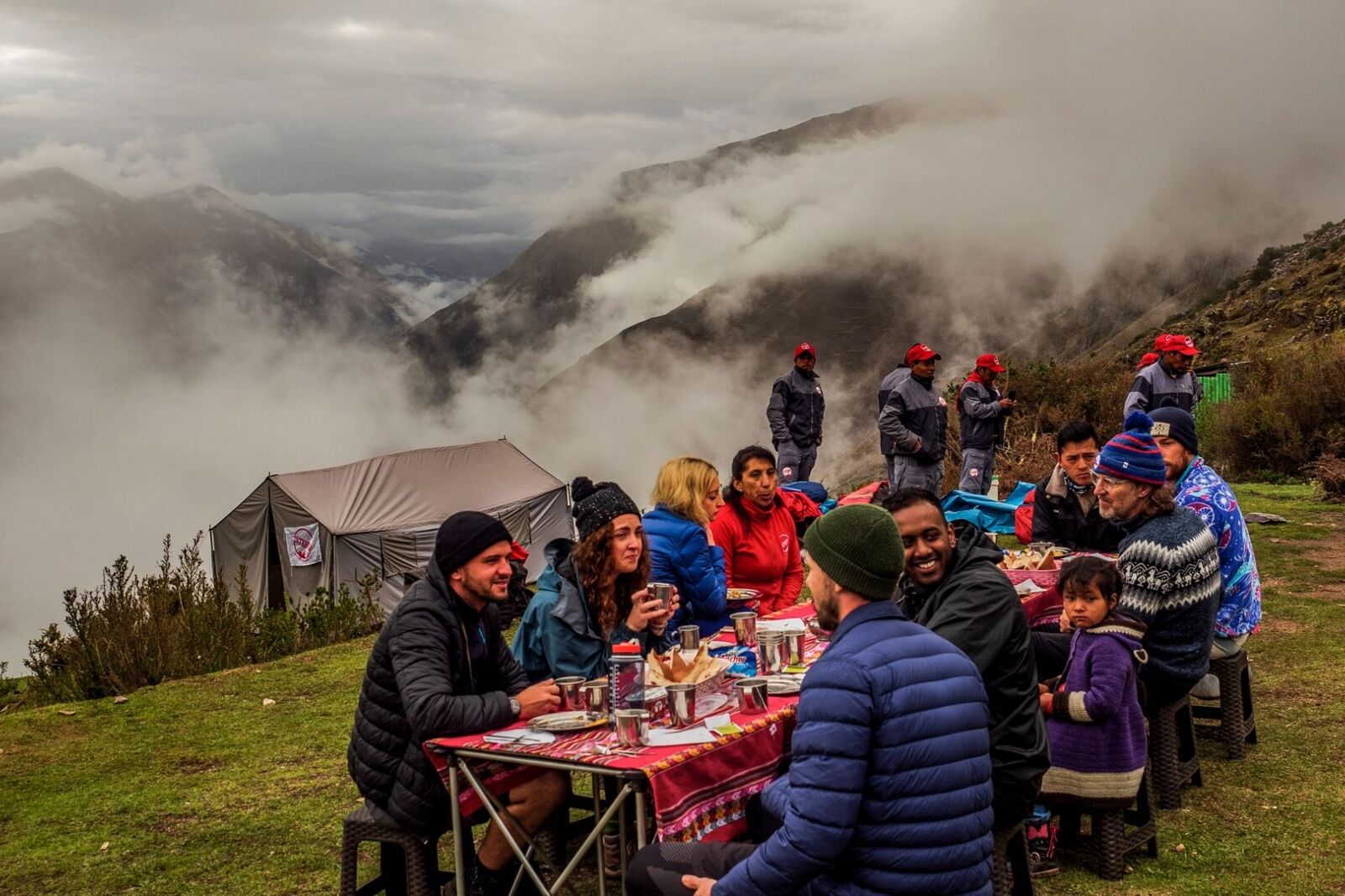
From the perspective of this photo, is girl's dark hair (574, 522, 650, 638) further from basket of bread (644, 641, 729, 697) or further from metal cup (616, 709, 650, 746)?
metal cup (616, 709, 650, 746)

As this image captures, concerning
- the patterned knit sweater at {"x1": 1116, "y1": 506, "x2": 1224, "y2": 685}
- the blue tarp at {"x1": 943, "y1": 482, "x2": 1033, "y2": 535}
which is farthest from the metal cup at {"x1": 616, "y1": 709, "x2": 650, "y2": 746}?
the blue tarp at {"x1": 943, "y1": 482, "x2": 1033, "y2": 535}

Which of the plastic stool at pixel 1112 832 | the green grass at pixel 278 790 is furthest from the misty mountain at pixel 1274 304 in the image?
the plastic stool at pixel 1112 832

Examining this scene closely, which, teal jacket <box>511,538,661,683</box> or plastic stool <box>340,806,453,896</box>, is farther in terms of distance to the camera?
teal jacket <box>511,538,661,683</box>

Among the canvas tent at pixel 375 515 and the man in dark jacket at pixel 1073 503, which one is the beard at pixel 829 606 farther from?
the canvas tent at pixel 375 515

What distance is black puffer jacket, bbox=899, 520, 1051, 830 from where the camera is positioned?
129 inches

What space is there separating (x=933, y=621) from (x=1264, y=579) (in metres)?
7.37

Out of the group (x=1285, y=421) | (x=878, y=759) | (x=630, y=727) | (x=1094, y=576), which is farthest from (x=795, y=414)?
(x=878, y=759)

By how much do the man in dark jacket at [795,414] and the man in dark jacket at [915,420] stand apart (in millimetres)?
991

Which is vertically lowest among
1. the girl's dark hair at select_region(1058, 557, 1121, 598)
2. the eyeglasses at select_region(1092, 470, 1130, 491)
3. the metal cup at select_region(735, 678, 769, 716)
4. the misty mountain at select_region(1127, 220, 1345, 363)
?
the metal cup at select_region(735, 678, 769, 716)

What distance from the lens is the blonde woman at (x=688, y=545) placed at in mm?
5316

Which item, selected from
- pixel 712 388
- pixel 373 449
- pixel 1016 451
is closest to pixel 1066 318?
pixel 712 388

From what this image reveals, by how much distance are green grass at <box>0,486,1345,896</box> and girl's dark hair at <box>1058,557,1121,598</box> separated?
1.04 m

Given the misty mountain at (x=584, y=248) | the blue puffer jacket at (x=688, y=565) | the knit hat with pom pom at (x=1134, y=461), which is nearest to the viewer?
the knit hat with pom pom at (x=1134, y=461)

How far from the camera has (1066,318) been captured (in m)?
44.7
